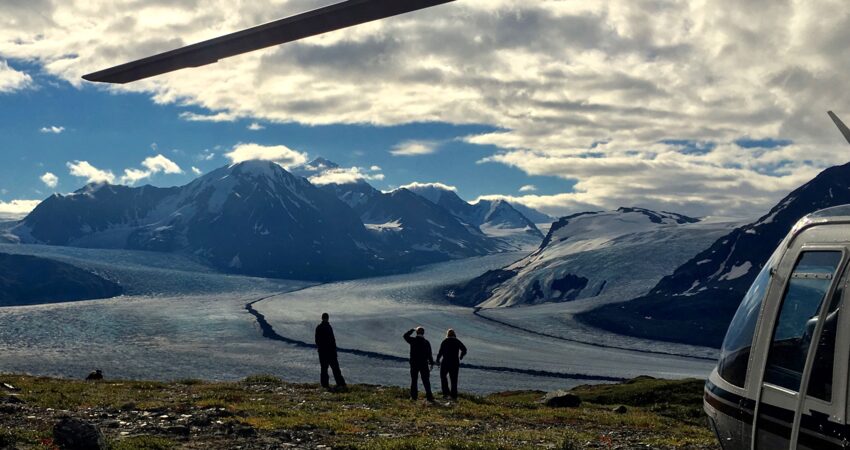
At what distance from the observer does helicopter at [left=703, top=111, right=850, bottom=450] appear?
732cm

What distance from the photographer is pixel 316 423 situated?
55.8 ft

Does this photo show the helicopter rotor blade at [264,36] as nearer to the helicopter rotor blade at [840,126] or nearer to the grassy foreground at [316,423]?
the helicopter rotor blade at [840,126]

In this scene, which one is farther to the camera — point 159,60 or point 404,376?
point 404,376

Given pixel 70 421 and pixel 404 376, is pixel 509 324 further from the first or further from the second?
pixel 70 421

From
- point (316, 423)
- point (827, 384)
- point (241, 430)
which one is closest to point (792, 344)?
point (827, 384)

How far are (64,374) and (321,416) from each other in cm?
10268

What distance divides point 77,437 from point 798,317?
35.6 feet

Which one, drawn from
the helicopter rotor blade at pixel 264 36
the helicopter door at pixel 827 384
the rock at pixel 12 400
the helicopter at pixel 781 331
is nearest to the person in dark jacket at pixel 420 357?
the rock at pixel 12 400

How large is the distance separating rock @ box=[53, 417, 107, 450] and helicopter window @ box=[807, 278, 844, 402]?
10568 millimetres

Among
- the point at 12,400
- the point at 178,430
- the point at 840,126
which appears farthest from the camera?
the point at 12,400

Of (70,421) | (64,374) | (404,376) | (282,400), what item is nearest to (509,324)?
(404,376)

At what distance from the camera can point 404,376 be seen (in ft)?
358

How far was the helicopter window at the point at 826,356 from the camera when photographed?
7.37 meters

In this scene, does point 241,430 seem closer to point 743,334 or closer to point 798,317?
point 743,334
